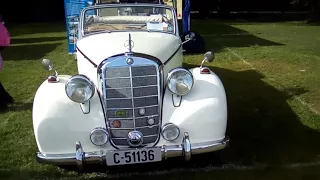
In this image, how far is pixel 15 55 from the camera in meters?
11.0

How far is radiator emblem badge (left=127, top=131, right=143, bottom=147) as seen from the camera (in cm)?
359

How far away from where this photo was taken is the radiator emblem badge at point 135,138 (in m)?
3.59

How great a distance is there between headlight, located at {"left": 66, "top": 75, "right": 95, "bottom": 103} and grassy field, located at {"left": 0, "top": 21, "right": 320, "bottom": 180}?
0.86 meters

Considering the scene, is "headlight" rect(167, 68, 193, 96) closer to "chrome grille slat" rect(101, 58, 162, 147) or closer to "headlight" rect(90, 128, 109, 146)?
"chrome grille slat" rect(101, 58, 162, 147)

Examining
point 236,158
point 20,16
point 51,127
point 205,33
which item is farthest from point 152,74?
point 20,16

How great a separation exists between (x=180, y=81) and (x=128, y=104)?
0.54 metres

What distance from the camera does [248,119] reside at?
5379mm

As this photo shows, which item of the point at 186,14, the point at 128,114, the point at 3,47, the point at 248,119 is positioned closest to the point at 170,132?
the point at 128,114

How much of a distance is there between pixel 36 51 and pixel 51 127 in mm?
8600

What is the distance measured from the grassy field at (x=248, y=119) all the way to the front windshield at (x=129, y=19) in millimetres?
1572

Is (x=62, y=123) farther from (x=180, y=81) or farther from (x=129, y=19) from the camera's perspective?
(x=129, y=19)

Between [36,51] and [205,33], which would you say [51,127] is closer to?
[36,51]

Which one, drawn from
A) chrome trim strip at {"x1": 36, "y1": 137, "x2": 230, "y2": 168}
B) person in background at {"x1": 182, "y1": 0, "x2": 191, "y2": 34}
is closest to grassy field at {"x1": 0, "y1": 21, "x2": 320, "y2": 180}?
chrome trim strip at {"x1": 36, "y1": 137, "x2": 230, "y2": 168}

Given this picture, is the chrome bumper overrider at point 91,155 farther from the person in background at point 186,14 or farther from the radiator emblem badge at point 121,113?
the person in background at point 186,14
